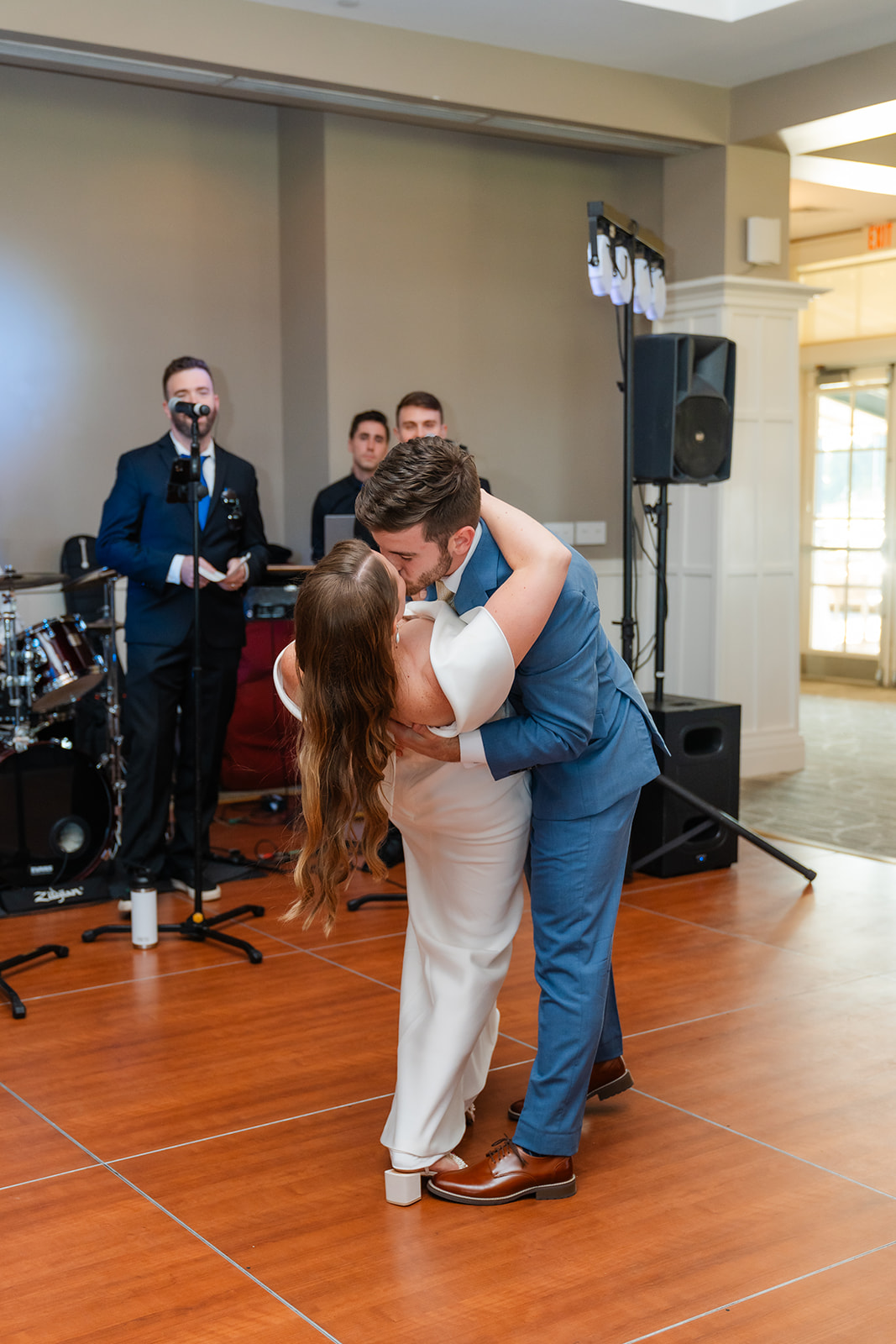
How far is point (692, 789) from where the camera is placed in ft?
15.7

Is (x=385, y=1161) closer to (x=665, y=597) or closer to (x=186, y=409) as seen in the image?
(x=186, y=409)

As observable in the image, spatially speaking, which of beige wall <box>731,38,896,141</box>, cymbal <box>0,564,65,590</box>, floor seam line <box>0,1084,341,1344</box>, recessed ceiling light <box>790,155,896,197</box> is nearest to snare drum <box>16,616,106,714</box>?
cymbal <box>0,564,65,590</box>

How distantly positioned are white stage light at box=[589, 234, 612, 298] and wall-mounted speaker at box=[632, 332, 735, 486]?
1.39 feet

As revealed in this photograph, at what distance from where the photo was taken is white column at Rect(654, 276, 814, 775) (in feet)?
21.0

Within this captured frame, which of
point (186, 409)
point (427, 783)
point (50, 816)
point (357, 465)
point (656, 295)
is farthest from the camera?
point (357, 465)

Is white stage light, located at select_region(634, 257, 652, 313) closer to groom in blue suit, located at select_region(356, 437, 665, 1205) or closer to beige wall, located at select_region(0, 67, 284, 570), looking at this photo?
beige wall, located at select_region(0, 67, 284, 570)

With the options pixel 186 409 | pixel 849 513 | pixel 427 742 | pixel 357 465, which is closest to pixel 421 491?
pixel 427 742

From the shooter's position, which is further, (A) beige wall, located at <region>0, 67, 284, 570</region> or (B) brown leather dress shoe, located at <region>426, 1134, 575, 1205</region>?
(A) beige wall, located at <region>0, 67, 284, 570</region>

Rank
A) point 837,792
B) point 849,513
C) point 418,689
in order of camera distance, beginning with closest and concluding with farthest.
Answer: point 418,689 < point 837,792 < point 849,513

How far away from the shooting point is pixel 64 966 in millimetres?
3848

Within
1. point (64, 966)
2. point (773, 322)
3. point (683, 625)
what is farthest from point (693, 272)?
point (64, 966)

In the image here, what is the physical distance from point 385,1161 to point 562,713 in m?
1.03

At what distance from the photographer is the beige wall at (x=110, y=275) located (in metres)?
5.64

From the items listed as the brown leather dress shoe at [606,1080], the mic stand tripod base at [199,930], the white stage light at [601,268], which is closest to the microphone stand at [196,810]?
the mic stand tripod base at [199,930]
